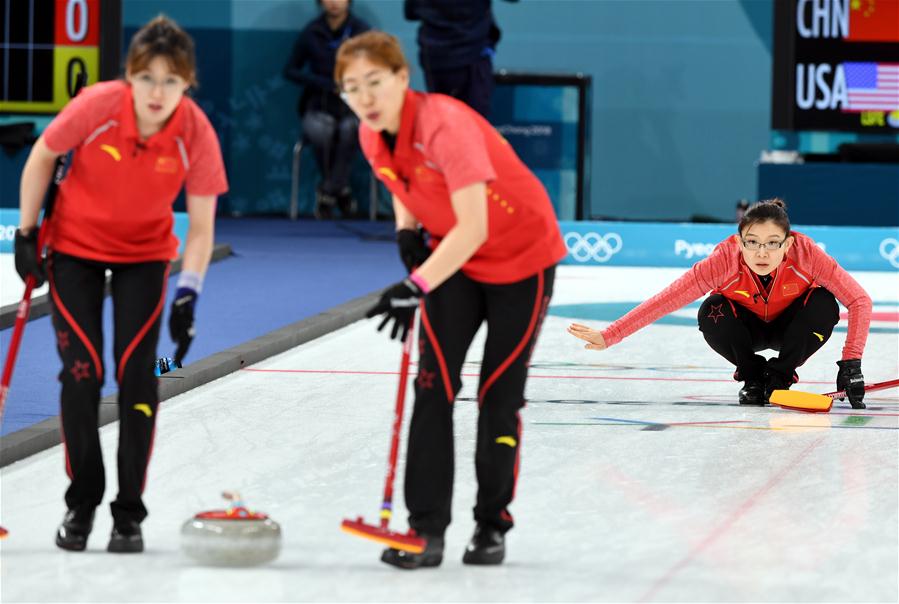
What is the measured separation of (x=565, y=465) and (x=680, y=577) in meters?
1.29

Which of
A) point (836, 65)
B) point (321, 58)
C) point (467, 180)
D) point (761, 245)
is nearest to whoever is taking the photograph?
point (467, 180)

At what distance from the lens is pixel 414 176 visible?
12.3 ft

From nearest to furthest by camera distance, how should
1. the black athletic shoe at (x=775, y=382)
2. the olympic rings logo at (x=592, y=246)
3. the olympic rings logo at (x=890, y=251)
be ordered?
the black athletic shoe at (x=775, y=382) → the olympic rings logo at (x=890, y=251) → the olympic rings logo at (x=592, y=246)

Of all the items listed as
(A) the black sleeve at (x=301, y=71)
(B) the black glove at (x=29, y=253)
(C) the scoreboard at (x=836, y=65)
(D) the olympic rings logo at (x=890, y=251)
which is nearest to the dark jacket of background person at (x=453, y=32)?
(A) the black sleeve at (x=301, y=71)

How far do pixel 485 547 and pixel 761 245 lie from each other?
7.27 ft

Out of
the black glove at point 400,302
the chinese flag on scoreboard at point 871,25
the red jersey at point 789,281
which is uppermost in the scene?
the chinese flag on scoreboard at point 871,25

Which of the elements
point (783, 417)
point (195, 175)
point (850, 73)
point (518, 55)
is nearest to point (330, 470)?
point (195, 175)

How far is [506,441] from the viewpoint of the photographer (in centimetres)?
388

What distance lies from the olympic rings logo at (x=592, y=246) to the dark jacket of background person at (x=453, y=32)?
1663 millimetres

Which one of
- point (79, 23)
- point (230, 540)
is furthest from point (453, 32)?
point (230, 540)

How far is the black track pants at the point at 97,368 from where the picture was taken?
3.89 meters

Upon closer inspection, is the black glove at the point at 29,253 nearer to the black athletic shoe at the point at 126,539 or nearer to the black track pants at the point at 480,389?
the black athletic shoe at the point at 126,539

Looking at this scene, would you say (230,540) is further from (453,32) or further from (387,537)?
(453,32)

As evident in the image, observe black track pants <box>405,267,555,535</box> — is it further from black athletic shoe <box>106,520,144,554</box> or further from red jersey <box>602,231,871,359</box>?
red jersey <box>602,231,871,359</box>
